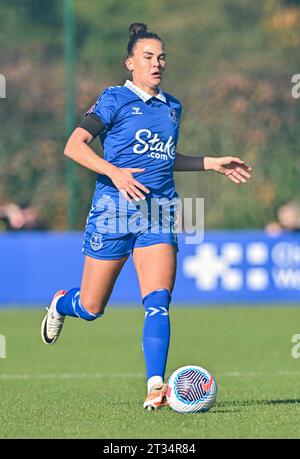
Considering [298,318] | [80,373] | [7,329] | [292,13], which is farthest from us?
[292,13]

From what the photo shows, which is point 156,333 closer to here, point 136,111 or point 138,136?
point 138,136

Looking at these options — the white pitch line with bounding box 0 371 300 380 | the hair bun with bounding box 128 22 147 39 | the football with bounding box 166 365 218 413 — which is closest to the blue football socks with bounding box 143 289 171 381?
the football with bounding box 166 365 218 413

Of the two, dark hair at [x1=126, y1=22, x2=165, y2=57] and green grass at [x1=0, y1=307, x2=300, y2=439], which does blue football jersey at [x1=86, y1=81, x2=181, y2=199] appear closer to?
dark hair at [x1=126, y1=22, x2=165, y2=57]

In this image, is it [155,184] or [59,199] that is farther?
[59,199]

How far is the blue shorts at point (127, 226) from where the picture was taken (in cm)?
775

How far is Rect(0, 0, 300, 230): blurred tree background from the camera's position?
20453mm

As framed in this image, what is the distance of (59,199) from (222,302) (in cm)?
373

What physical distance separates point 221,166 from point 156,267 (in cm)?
92

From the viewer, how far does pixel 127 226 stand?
7762 millimetres

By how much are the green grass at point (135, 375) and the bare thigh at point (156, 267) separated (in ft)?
2.64

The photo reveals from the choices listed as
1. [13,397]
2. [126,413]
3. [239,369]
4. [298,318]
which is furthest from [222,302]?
[126,413]

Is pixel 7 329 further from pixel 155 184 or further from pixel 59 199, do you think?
pixel 155 184

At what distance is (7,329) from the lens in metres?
15.0

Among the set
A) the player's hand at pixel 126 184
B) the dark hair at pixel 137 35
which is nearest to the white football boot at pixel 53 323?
the player's hand at pixel 126 184
